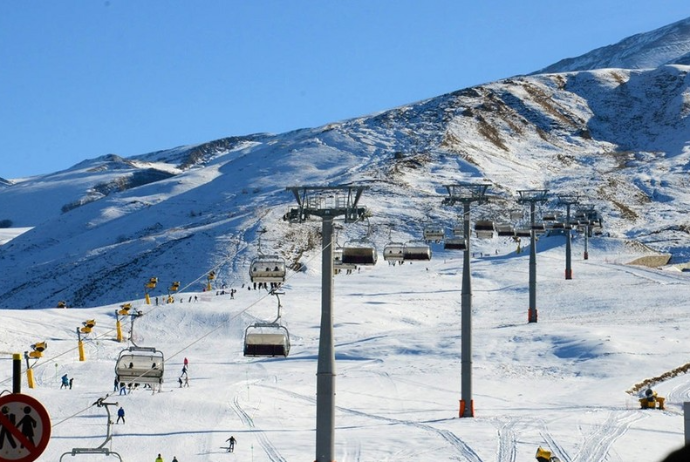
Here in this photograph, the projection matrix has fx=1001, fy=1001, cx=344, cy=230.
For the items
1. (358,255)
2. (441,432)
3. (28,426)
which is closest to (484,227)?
(358,255)

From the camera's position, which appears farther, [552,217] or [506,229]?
[552,217]

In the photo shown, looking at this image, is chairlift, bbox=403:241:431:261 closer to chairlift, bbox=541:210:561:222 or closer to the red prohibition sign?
chairlift, bbox=541:210:561:222

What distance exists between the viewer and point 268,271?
115ft

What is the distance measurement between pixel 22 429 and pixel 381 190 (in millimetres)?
124286

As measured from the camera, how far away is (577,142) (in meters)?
182

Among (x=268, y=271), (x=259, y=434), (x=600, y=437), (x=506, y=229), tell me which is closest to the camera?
(x=600, y=437)

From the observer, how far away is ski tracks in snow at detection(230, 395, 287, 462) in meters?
28.6

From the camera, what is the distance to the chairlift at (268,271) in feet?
114

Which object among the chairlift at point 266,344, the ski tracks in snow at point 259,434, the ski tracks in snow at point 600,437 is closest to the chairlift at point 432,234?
the ski tracks in snow at point 259,434

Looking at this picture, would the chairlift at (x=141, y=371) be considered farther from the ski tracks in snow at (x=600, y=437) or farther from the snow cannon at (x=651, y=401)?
the snow cannon at (x=651, y=401)

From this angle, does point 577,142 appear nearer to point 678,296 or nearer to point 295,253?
point 295,253

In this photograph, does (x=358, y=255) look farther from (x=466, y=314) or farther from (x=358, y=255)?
(x=466, y=314)

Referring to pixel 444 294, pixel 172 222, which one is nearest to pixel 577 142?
pixel 172 222

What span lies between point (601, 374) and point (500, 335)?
9.24 meters
